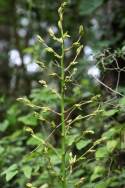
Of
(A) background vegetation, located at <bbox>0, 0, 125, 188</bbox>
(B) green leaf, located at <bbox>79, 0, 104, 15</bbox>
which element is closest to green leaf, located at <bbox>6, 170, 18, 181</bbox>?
(A) background vegetation, located at <bbox>0, 0, 125, 188</bbox>

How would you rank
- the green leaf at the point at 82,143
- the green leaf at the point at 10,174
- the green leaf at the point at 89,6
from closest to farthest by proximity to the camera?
the green leaf at the point at 10,174, the green leaf at the point at 82,143, the green leaf at the point at 89,6

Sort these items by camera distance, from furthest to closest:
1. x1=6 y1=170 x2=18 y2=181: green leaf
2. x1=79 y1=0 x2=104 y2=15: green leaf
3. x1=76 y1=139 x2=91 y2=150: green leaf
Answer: x1=79 y1=0 x2=104 y2=15: green leaf
x1=76 y1=139 x2=91 y2=150: green leaf
x1=6 y1=170 x2=18 y2=181: green leaf

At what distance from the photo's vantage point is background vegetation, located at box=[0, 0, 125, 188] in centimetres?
230

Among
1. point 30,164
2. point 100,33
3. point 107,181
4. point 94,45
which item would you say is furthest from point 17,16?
point 107,181

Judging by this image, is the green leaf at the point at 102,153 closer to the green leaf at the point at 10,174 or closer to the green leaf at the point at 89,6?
the green leaf at the point at 10,174

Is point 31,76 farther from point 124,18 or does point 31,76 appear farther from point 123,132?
point 123,132

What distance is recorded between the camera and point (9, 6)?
4941mm

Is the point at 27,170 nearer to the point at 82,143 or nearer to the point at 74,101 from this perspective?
the point at 82,143

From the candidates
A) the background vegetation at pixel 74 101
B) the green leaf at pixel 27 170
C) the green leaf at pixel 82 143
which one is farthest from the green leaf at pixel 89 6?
the green leaf at pixel 27 170

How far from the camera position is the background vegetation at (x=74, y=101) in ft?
7.55

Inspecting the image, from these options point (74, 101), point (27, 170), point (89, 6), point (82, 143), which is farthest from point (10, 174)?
point (89, 6)

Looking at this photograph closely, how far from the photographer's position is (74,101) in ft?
9.80

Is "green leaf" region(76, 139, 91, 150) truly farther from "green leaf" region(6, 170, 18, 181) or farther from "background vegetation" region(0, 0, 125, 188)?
"green leaf" region(6, 170, 18, 181)

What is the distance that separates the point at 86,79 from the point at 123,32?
1.50 ft
